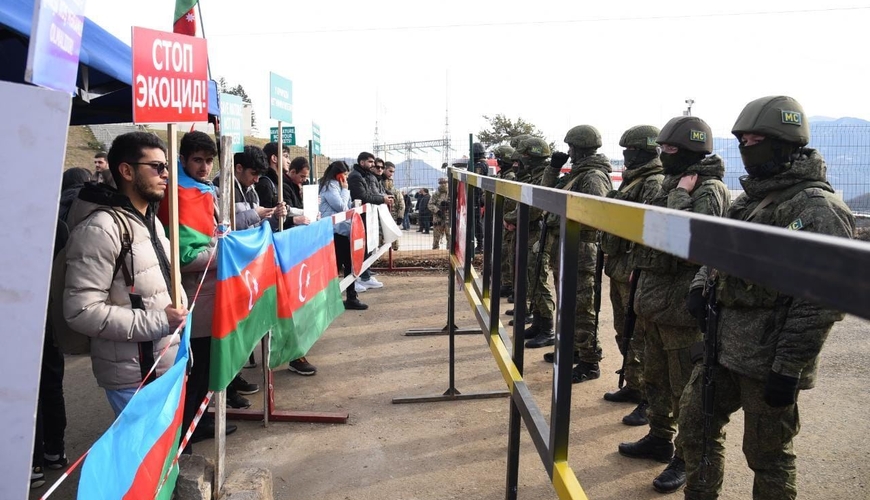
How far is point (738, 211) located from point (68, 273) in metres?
3.05

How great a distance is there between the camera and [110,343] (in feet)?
9.63

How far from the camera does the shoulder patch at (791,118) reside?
2794mm

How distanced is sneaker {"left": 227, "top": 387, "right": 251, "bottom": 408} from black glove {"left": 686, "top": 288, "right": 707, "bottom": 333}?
360 centimetres

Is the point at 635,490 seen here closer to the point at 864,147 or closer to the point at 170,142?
the point at 170,142

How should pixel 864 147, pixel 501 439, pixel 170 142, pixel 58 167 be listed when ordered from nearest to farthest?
1. pixel 58 167
2. pixel 170 142
3. pixel 501 439
4. pixel 864 147

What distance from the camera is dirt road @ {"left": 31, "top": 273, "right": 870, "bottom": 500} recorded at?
389cm

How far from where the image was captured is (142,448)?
7.23 ft

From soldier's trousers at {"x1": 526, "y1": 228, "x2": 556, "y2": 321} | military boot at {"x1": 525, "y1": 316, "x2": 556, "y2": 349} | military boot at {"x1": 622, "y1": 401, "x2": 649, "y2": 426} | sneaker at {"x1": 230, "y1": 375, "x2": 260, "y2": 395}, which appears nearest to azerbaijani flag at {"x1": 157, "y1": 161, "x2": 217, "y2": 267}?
sneaker at {"x1": 230, "y1": 375, "x2": 260, "y2": 395}

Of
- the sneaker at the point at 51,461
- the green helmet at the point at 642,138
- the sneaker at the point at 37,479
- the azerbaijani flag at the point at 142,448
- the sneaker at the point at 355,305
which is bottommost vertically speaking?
the sneaker at the point at 37,479

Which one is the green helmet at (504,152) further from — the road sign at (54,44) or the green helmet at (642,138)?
the road sign at (54,44)

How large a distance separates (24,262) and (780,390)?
263 cm

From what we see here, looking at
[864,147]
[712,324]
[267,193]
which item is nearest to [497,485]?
[712,324]

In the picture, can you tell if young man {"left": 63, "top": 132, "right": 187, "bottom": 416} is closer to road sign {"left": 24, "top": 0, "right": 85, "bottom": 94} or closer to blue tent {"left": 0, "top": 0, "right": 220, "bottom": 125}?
blue tent {"left": 0, "top": 0, "right": 220, "bottom": 125}

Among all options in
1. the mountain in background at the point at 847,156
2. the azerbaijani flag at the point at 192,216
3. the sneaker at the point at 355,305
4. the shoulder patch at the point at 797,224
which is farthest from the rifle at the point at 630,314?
the mountain in background at the point at 847,156
